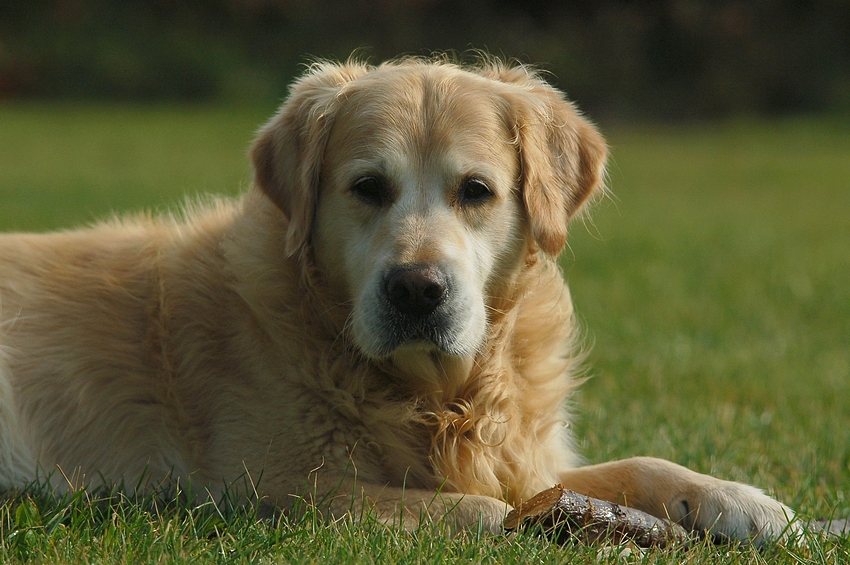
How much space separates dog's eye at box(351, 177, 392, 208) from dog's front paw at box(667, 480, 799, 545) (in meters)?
1.55

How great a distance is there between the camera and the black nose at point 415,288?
3.29m

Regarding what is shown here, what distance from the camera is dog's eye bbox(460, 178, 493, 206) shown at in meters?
A: 3.63

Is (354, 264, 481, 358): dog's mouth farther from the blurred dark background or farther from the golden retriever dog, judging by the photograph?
the blurred dark background

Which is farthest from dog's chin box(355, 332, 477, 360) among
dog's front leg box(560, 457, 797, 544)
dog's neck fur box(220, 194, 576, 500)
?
dog's front leg box(560, 457, 797, 544)

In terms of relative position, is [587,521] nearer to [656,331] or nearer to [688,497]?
[688,497]

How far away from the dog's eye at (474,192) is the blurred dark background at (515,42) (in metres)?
26.1

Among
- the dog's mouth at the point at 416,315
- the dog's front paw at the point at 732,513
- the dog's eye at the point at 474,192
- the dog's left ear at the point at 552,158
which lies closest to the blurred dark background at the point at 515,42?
the dog's left ear at the point at 552,158

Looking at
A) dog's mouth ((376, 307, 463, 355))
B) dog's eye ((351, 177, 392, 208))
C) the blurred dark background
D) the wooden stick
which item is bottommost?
the blurred dark background

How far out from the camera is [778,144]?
2583cm

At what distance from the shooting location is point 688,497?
359 centimetres

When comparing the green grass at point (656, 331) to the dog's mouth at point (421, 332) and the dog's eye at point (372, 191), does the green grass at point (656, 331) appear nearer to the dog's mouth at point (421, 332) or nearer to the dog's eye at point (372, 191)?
the dog's mouth at point (421, 332)

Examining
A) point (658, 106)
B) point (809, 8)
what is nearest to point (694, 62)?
point (658, 106)

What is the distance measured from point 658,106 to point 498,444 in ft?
94.4

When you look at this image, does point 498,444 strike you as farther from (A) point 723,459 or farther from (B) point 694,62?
(B) point 694,62
